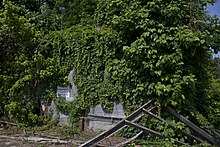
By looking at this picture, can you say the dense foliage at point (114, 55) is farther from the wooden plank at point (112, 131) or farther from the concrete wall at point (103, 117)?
the wooden plank at point (112, 131)

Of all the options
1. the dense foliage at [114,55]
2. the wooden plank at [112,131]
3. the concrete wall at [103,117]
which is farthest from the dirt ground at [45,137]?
the wooden plank at [112,131]

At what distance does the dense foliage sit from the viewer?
6719 millimetres

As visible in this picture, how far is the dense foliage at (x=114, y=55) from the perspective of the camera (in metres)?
6.72

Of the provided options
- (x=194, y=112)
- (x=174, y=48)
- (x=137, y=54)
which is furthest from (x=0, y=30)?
(x=194, y=112)

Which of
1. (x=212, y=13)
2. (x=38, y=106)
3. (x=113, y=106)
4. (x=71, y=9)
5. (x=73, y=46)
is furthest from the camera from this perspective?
(x=71, y=9)

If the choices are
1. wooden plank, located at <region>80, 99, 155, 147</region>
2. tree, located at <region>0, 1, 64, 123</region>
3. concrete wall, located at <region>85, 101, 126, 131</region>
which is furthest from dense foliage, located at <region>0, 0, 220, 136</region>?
wooden plank, located at <region>80, 99, 155, 147</region>

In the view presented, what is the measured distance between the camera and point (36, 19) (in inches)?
401

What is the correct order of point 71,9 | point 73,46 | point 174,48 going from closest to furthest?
point 174,48, point 73,46, point 71,9

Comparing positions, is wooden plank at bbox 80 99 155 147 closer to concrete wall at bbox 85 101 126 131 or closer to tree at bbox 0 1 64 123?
concrete wall at bbox 85 101 126 131

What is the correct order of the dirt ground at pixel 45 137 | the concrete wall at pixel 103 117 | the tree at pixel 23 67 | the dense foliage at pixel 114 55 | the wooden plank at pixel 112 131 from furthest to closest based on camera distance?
the tree at pixel 23 67, the concrete wall at pixel 103 117, the dirt ground at pixel 45 137, the dense foliage at pixel 114 55, the wooden plank at pixel 112 131

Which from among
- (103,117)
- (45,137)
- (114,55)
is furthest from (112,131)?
(114,55)

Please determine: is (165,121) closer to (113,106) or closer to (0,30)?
(113,106)

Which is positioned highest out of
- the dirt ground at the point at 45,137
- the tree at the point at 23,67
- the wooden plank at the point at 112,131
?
the tree at the point at 23,67

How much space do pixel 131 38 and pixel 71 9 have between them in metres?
4.10
